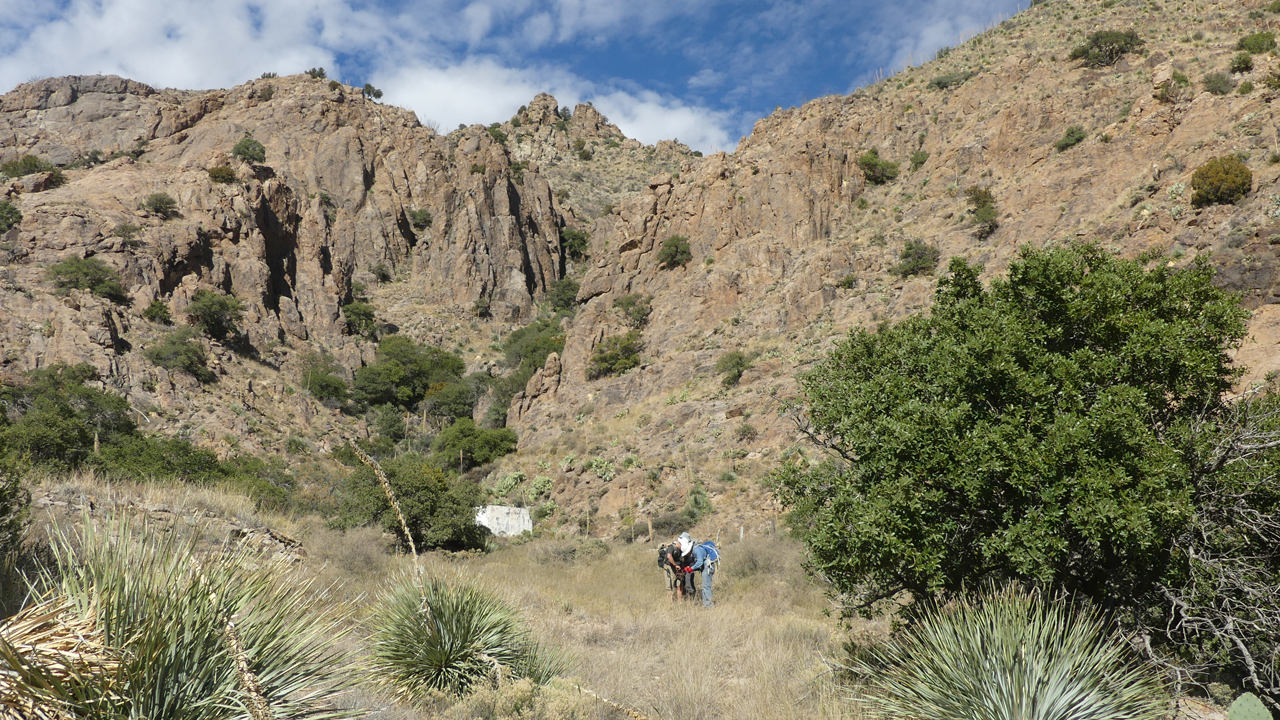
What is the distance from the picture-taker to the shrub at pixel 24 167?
1930 inches

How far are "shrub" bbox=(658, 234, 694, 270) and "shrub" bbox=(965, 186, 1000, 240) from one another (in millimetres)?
15299

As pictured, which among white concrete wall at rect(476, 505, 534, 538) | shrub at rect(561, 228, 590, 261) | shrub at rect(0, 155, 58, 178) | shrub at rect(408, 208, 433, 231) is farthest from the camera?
shrub at rect(561, 228, 590, 261)

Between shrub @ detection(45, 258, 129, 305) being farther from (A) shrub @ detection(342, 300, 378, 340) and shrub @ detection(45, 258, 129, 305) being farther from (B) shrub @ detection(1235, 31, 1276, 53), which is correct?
(B) shrub @ detection(1235, 31, 1276, 53)

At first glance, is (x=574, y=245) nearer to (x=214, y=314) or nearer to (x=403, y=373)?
(x=403, y=373)

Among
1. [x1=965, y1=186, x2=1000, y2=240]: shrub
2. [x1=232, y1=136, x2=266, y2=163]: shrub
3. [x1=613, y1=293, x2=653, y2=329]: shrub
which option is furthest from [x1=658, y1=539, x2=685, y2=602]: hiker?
[x1=232, y1=136, x2=266, y2=163]: shrub

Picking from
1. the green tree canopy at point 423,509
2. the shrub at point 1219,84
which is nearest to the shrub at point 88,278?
the green tree canopy at point 423,509

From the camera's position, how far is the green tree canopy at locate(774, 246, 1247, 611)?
5.27 m

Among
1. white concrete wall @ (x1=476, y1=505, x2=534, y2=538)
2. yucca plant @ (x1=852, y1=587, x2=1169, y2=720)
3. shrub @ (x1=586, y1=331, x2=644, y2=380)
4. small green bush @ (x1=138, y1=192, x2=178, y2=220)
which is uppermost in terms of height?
small green bush @ (x1=138, y1=192, x2=178, y2=220)

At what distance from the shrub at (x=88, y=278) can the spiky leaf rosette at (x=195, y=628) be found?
147ft

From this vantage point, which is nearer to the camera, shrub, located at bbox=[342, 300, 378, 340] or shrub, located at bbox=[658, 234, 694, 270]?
shrub, located at bbox=[658, 234, 694, 270]

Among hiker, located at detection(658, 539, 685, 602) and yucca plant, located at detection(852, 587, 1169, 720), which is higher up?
yucca plant, located at detection(852, 587, 1169, 720)

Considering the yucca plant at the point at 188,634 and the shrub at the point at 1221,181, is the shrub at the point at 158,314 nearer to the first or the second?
the yucca plant at the point at 188,634

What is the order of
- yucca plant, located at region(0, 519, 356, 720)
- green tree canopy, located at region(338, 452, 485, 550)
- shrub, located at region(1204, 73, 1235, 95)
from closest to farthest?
yucca plant, located at region(0, 519, 356, 720) < green tree canopy, located at region(338, 452, 485, 550) < shrub, located at region(1204, 73, 1235, 95)

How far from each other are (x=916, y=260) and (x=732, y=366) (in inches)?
400
